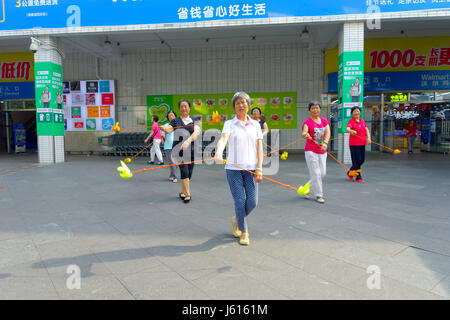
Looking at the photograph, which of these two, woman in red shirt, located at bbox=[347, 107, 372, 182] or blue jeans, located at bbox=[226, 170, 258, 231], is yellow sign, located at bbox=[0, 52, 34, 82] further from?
blue jeans, located at bbox=[226, 170, 258, 231]

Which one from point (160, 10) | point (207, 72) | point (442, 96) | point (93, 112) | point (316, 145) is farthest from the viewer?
point (93, 112)

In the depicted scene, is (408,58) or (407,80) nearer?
(408,58)

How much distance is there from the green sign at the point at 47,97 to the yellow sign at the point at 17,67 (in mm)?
4819

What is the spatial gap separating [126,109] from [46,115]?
441cm

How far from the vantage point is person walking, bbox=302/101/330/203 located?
517 centimetres

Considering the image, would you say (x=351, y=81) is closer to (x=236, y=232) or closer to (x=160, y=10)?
(x=160, y=10)

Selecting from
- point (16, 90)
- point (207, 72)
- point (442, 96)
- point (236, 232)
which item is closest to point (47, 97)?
point (16, 90)

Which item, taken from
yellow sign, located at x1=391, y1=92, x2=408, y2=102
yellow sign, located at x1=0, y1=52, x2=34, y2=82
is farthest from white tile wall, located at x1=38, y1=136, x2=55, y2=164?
yellow sign, located at x1=391, y1=92, x2=408, y2=102

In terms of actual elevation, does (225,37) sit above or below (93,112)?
above

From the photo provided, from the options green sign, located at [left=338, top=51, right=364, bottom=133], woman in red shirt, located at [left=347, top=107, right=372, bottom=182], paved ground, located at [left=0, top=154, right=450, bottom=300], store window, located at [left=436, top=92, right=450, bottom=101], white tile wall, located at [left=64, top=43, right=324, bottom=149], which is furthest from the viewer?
white tile wall, located at [left=64, top=43, right=324, bottom=149]

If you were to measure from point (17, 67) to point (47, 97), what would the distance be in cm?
570

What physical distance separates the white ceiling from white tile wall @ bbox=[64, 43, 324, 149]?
0.53 metres

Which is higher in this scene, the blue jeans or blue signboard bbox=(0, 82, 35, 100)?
blue signboard bbox=(0, 82, 35, 100)

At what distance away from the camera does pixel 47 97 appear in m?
10.8
